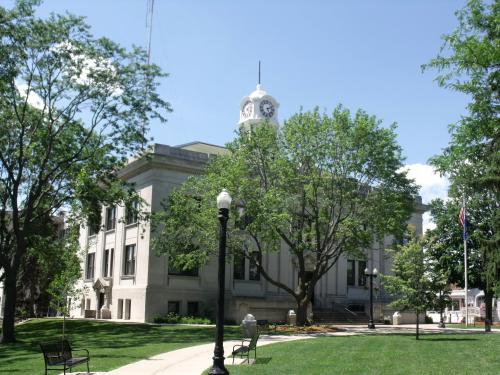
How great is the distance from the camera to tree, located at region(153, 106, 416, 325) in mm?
32469

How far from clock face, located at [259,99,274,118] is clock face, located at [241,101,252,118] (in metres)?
1.07

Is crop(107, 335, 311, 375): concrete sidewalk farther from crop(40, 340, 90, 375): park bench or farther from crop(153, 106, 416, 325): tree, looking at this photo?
crop(153, 106, 416, 325): tree

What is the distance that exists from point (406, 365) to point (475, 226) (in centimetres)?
3715

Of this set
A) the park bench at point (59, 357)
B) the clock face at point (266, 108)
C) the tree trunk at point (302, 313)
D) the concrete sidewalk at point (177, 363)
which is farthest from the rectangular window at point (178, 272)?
the park bench at point (59, 357)

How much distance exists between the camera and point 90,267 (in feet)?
168

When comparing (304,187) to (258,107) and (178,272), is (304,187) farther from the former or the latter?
(258,107)

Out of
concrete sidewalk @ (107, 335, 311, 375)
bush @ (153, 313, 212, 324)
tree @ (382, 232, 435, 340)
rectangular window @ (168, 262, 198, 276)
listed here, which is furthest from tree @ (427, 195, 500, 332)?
concrete sidewalk @ (107, 335, 311, 375)

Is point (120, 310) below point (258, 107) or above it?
below

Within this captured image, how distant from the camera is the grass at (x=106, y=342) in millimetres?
18125

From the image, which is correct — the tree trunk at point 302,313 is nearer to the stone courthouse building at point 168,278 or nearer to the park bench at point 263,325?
the park bench at point 263,325

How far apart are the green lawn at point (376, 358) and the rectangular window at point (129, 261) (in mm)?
21970

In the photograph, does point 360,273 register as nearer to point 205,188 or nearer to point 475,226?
point 475,226

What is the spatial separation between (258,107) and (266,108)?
0.95 meters

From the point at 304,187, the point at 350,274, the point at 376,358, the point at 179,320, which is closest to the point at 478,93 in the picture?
the point at 376,358
